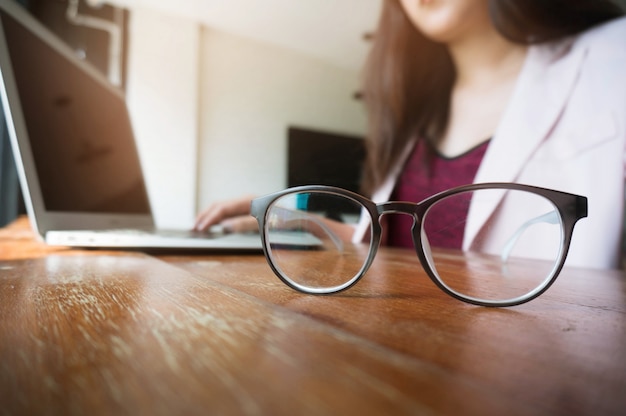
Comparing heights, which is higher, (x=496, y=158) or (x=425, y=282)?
(x=496, y=158)

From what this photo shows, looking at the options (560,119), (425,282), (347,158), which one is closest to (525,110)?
(560,119)

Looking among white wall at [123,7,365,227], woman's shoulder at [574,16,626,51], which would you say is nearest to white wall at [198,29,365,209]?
white wall at [123,7,365,227]

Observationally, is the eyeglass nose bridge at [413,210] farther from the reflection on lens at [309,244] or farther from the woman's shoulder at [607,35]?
the woman's shoulder at [607,35]

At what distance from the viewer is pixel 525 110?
2.53 feet

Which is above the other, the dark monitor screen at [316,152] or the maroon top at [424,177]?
the dark monitor screen at [316,152]

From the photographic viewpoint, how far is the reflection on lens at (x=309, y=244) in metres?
0.24

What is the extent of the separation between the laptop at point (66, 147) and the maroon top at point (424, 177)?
54 centimetres

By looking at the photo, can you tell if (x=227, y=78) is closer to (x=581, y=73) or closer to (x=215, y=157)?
(x=215, y=157)

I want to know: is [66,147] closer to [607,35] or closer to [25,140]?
[25,140]

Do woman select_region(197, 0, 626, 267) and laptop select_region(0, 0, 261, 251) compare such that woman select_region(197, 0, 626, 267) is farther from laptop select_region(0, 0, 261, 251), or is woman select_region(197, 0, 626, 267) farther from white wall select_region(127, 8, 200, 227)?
white wall select_region(127, 8, 200, 227)

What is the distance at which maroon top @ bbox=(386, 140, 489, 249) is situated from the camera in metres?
0.90

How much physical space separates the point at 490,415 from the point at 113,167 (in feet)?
2.46

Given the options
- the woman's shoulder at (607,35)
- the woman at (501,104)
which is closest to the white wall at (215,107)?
the woman at (501,104)

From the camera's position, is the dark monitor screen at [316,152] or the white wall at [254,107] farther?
the dark monitor screen at [316,152]
